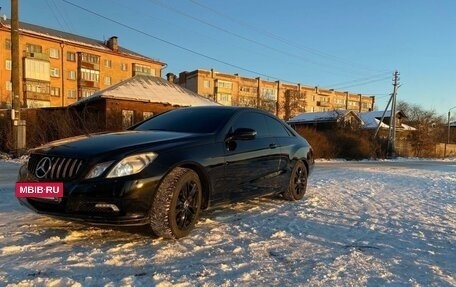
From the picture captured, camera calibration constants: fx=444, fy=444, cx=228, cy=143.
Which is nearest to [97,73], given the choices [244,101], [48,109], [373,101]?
[244,101]

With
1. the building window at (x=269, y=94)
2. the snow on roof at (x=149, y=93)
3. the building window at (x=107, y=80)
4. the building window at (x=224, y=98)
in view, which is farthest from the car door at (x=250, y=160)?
the building window at (x=269, y=94)

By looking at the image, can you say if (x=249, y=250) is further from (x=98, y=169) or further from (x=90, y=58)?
(x=90, y=58)

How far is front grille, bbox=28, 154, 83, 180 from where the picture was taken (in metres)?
4.27

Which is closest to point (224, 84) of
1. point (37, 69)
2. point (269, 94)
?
point (269, 94)

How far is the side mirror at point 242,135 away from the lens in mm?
5543

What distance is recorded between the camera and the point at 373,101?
124 m

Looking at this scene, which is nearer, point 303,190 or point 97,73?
point 303,190

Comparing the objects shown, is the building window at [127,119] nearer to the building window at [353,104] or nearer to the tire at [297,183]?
the tire at [297,183]

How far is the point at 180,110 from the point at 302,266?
10.9ft

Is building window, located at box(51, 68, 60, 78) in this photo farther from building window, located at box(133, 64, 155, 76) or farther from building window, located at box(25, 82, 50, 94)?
building window, located at box(133, 64, 155, 76)

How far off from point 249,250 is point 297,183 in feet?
10.9

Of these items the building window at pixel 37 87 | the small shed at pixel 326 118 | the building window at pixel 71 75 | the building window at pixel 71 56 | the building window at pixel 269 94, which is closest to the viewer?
the small shed at pixel 326 118

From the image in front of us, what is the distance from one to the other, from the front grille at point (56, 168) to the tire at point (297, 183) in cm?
381

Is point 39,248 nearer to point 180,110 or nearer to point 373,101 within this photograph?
point 180,110
